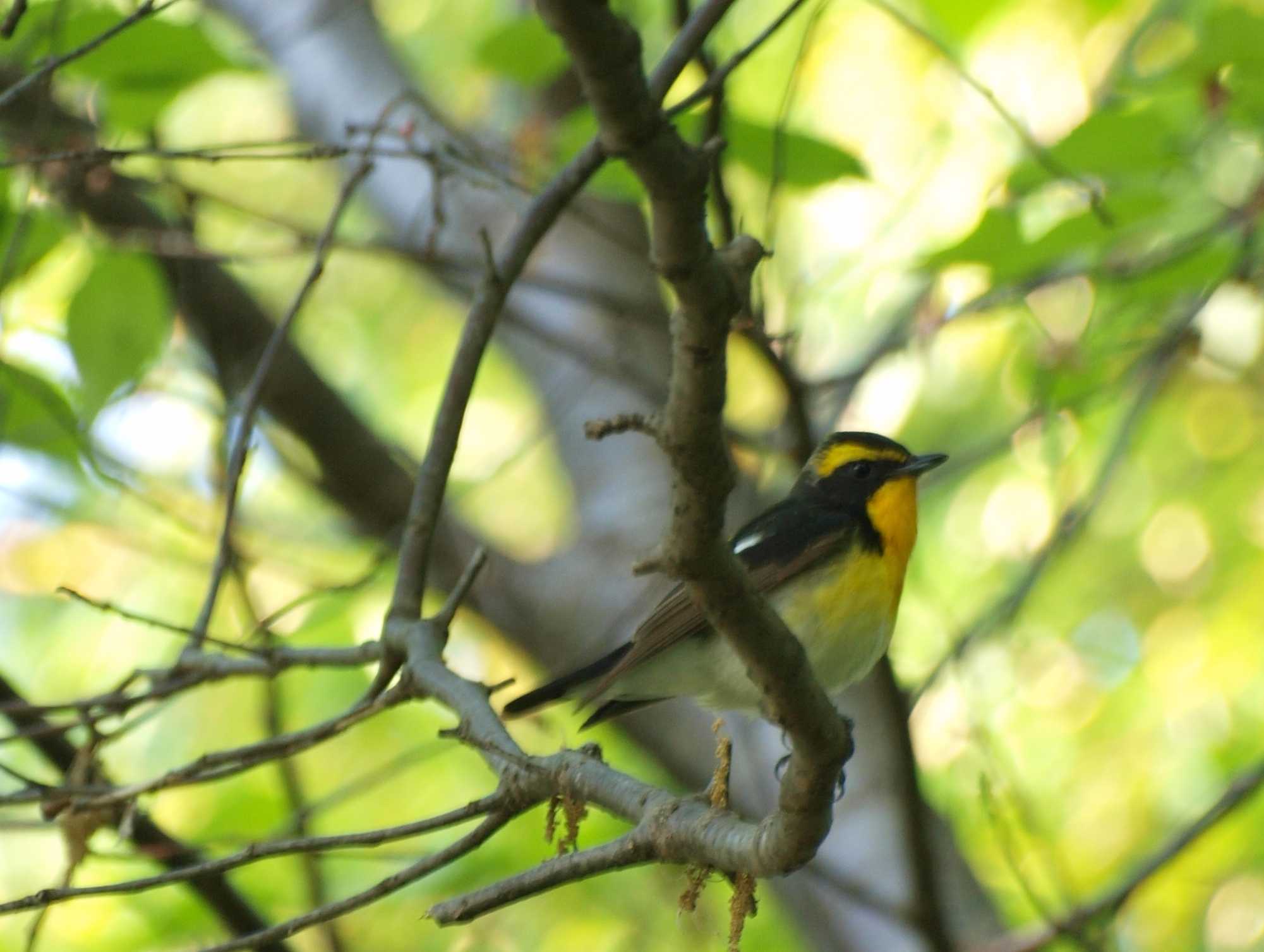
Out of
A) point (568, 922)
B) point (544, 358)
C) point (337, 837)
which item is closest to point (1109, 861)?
point (568, 922)

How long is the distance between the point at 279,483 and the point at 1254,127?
589cm

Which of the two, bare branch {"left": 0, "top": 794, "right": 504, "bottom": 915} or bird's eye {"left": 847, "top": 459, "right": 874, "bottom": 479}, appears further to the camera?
bird's eye {"left": 847, "top": 459, "right": 874, "bottom": 479}

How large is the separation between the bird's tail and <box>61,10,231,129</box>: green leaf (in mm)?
1814

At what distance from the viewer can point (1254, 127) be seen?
11.6ft

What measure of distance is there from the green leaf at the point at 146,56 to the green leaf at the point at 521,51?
2.41 feet

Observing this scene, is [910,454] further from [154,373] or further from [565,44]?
[565,44]

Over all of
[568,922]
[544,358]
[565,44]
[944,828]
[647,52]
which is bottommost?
[565,44]

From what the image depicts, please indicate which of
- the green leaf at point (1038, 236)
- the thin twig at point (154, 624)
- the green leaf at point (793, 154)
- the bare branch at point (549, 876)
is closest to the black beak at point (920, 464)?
the green leaf at point (1038, 236)

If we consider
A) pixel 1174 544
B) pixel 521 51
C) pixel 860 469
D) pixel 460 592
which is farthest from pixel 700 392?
pixel 1174 544

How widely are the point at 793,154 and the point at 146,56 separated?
5.24ft

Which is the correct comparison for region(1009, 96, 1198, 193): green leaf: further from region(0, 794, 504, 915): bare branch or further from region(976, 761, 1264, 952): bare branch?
region(0, 794, 504, 915): bare branch

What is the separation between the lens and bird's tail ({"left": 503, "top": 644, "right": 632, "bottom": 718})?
12.0ft

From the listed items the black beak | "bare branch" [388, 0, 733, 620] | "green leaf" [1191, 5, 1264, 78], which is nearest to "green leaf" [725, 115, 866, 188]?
"bare branch" [388, 0, 733, 620]

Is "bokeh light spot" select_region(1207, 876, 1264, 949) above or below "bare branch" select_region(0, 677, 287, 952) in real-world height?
below
